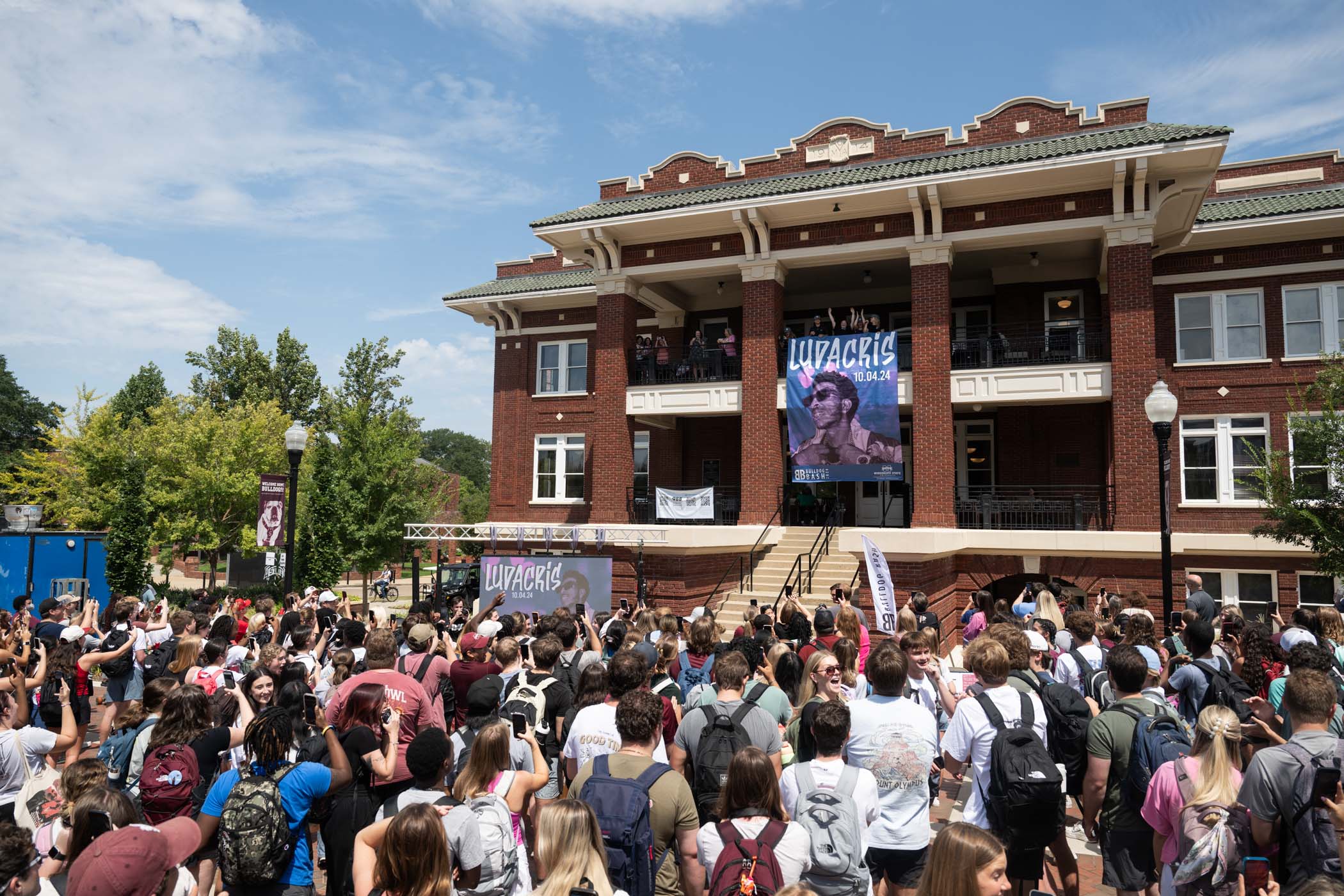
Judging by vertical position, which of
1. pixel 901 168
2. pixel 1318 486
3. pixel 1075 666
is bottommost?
pixel 1075 666

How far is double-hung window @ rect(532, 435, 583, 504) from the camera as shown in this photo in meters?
29.4

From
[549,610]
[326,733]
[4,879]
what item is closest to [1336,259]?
[549,610]

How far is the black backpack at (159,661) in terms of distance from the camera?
8.65 m

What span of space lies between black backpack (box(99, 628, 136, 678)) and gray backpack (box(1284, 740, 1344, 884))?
1045 cm

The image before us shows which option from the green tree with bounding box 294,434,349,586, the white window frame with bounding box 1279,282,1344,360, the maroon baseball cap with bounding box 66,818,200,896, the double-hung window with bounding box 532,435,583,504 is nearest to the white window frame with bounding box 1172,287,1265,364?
the white window frame with bounding box 1279,282,1344,360

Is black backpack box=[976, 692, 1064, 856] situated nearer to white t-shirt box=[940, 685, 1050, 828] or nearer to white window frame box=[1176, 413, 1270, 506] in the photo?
white t-shirt box=[940, 685, 1050, 828]

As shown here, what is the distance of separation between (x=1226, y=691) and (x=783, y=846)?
14.6ft

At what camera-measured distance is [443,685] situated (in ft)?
24.7

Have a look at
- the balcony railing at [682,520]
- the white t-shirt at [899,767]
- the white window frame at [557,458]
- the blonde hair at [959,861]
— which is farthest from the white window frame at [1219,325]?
the blonde hair at [959,861]

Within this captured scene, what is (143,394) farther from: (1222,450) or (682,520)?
(1222,450)

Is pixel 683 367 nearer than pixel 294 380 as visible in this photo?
Yes

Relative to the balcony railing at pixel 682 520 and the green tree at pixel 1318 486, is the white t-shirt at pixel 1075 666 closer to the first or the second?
the green tree at pixel 1318 486

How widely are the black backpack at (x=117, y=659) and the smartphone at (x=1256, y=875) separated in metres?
10.2

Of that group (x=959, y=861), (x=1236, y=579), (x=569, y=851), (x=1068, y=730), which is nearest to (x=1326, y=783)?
(x=1068, y=730)
